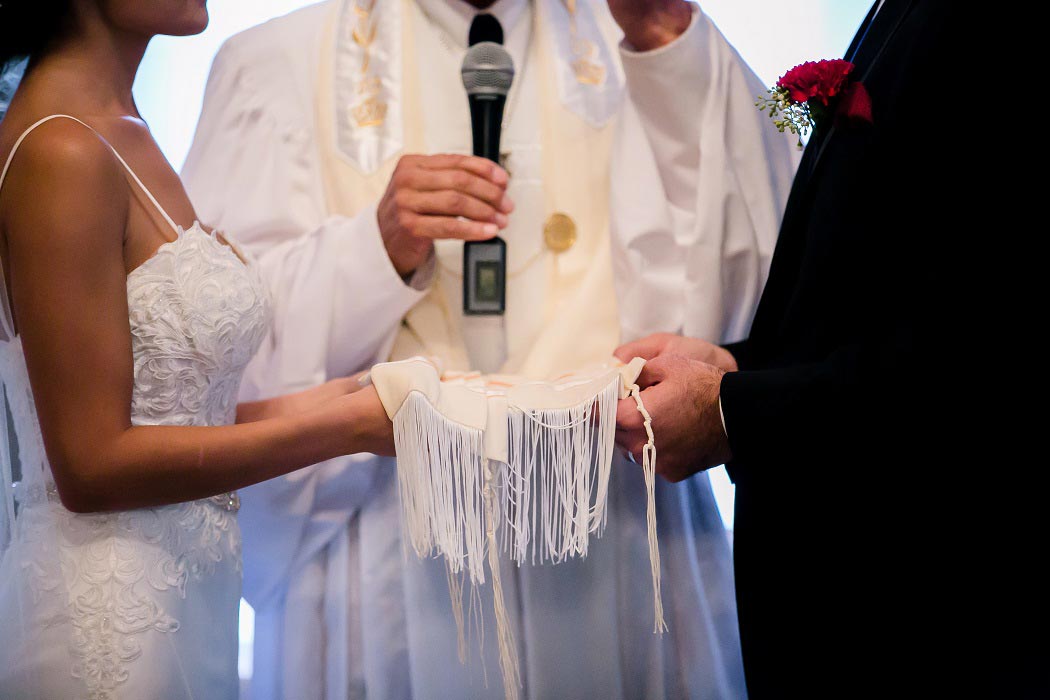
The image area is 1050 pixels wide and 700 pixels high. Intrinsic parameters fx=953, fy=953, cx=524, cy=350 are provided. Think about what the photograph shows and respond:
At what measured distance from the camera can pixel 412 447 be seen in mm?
1627

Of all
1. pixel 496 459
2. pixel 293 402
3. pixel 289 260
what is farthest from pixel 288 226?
pixel 496 459

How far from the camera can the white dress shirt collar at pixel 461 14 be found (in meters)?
2.32

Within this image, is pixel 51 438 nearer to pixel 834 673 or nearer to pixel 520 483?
pixel 520 483

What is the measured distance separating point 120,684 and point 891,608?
1322 millimetres

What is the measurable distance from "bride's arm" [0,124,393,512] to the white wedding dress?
0.06 metres

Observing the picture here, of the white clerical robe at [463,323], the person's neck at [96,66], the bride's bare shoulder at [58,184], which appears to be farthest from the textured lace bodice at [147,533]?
the white clerical robe at [463,323]

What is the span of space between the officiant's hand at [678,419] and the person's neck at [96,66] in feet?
3.45

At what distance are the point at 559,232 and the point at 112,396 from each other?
1113mm

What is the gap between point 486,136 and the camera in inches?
79.0

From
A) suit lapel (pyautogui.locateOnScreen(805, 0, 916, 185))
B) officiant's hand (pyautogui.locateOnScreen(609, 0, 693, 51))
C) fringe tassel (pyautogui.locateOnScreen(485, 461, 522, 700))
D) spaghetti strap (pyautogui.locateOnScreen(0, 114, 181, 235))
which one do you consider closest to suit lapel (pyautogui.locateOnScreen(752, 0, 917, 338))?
suit lapel (pyautogui.locateOnScreen(805, 0, 916, 185))

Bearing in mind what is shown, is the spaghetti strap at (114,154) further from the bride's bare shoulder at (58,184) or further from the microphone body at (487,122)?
the microphone body at (487,122)

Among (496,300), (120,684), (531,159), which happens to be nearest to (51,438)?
(120,684)

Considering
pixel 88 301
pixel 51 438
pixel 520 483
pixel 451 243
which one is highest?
pixel 451 243

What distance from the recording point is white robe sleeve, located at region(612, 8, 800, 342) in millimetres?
2154
